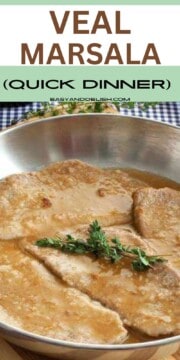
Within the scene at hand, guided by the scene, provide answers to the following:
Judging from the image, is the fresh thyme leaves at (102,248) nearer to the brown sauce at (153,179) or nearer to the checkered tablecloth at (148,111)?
the brown sauce at (153,179)

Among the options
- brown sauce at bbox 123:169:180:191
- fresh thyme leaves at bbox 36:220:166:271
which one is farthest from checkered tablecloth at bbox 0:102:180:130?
fresh thyme leaves at bbox 36:220:166:271

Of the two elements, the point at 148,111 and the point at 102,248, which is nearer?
the point at 102,248

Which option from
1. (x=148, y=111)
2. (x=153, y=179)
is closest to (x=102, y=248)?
(x=153, y=179)

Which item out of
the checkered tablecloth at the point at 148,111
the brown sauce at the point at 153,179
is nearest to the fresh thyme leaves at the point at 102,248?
the brown sauce at the point at 153,179

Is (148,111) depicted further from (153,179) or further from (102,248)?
(102,248)

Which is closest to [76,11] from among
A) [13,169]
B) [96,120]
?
[96,120]

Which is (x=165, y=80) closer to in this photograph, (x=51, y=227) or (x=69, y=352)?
(x=51, y=227)
